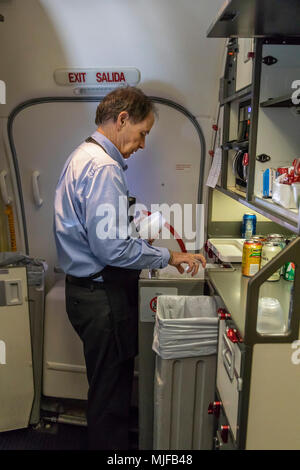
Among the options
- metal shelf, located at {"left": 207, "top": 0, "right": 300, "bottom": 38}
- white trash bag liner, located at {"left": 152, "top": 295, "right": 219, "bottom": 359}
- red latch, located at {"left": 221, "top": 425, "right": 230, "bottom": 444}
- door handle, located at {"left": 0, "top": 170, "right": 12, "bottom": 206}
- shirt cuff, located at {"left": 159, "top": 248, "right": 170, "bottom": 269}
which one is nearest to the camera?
metal shelf, located at {"left": 207, "top": 0, "right": 300, "bottom": 38}

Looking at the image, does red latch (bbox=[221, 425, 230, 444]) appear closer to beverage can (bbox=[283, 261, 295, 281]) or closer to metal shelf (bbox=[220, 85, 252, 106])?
beverage can (bbox=[283, 261, 295, 281])

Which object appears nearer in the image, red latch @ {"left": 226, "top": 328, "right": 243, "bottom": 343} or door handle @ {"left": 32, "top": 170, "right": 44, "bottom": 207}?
Result: red latch @ {"left": 226, "top": 328, "right": 243, "bottom": 343}

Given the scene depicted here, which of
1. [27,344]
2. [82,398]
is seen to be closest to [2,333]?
[27,344]

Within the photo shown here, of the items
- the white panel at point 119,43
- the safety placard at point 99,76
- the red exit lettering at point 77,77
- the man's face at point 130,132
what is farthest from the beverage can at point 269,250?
the red exit lettering at point 77,77

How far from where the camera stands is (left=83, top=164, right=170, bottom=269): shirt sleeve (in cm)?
156

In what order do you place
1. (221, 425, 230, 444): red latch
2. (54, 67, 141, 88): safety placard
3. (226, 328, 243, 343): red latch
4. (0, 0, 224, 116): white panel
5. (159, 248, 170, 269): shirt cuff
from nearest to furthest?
(226, 328, 243, 343): red latch < (221, 425, 230, 444): red latch < (159, 248, 170, 269): shirt cuff < (0, 0, 224, 116): white panel < (54, 67, 141, 88): safety placard

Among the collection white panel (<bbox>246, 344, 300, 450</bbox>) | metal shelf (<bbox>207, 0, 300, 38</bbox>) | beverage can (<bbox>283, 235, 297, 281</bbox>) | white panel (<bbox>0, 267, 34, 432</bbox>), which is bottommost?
white panel (<bbox>0, 267, 34, 432</bbox>)

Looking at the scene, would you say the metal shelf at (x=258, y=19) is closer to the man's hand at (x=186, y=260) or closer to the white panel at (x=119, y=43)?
the white panel at (x=119, y=43)

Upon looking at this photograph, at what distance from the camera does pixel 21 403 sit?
7.26 feet

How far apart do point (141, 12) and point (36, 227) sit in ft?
4.64

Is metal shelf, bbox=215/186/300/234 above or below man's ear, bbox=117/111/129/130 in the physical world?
below

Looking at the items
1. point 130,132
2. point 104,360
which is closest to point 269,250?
point 130,132

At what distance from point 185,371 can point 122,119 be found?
44.7 inches

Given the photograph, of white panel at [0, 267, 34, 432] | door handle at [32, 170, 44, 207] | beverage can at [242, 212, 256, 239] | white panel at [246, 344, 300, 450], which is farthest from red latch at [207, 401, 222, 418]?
door handle at [32, 170, 44, 207]
